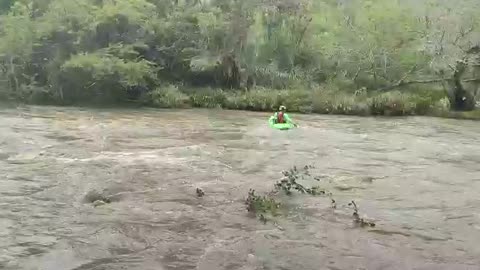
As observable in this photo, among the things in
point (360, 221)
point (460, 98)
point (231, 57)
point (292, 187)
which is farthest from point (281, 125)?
point (231, 57)

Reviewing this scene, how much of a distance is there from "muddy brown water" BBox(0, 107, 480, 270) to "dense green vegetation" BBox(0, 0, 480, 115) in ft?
27.6

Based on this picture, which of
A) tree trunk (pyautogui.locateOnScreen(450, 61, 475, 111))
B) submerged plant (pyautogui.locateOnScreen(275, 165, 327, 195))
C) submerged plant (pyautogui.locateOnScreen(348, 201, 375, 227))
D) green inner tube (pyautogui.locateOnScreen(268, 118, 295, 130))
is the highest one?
tree trunk (pyautogui.locateOnScreen(450, 61, 475, 111))

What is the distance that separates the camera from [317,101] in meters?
28.9

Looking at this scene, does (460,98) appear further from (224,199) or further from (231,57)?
(224,199)

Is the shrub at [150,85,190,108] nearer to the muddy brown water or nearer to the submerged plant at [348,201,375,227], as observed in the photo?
the muddy brown water

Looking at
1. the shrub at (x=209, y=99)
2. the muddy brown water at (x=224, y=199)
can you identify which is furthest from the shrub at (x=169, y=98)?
the muddy brown water at (x=224, y=199)

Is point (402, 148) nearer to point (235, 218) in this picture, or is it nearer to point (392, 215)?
point (392, 215)

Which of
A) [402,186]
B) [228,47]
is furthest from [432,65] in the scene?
[402,186]

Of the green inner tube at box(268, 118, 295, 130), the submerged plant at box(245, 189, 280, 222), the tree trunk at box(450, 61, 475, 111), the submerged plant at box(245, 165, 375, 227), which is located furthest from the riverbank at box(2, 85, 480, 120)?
the submerged plant at box(245, 189, 280, 222)

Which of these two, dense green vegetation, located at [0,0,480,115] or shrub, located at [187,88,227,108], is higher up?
dense green vegetation, located at [0,0,480,115]

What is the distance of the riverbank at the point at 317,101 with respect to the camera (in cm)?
2833

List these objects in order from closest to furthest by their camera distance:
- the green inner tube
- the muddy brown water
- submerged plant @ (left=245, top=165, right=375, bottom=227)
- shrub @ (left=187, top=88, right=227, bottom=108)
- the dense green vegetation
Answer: the muddy brown water
submerged plant @ (left=245, top=165, right=375, bottom=227)
the green inner tube
the dense green vegetation
shrub @ (left=187, top=88, right=227, bottom=108)

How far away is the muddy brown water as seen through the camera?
27.3 ft

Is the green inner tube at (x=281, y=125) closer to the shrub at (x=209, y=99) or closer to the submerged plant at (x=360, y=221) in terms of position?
the shrub at (x=209, y=99)
